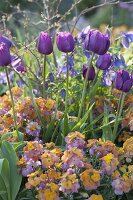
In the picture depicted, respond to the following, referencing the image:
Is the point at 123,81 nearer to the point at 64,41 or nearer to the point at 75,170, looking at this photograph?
the point at 64,41

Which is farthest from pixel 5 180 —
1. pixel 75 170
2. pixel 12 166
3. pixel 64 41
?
pixel 64 41

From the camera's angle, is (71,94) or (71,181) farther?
(71,94)

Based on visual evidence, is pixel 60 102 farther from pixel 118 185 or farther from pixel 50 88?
pixel 118 185

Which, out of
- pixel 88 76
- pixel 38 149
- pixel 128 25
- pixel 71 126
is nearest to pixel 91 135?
pixel 71 126

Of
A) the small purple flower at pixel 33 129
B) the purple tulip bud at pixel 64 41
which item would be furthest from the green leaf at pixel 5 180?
the purple tulip bud at pixel 64 41

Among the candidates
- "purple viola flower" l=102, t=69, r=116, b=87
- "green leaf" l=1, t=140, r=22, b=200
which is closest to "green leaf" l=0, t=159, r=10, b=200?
"green leaf" l=1, t=140, r=22, b=200

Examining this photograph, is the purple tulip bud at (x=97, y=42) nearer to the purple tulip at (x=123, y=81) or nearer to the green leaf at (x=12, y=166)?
the purple tulip at (x=123, y=81)
